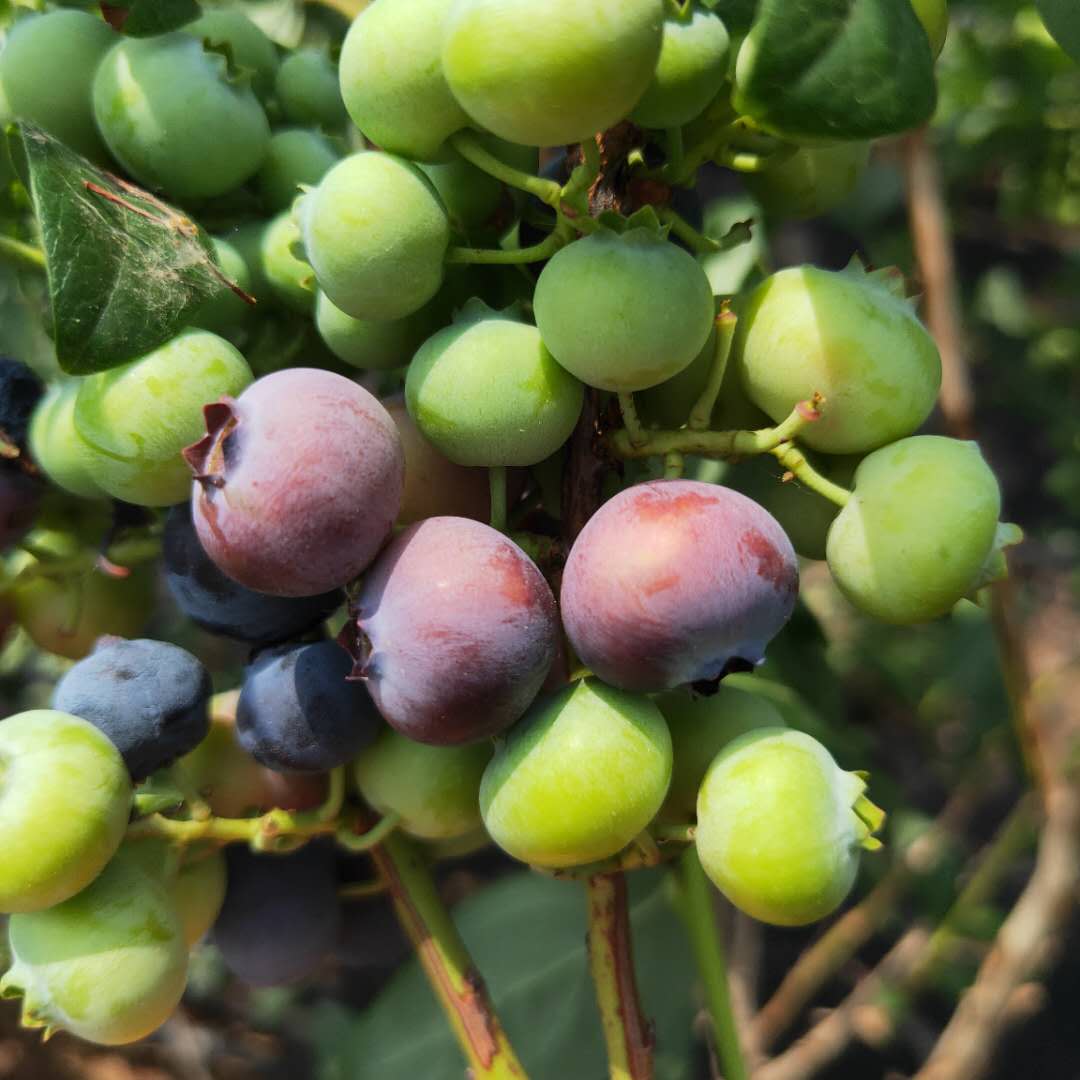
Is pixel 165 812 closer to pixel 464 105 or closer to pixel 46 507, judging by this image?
pixel 46 507

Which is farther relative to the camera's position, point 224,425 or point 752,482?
point 752,482

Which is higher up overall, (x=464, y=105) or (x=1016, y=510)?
(x=464, y=105)

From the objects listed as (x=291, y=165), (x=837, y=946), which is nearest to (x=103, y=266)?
(x=291, y=165)

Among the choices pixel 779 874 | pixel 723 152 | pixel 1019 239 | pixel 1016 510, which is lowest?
pixel 1016 510

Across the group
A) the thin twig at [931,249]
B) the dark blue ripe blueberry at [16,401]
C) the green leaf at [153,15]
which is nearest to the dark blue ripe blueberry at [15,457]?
the dark blue ripe blueberry at [16,401]

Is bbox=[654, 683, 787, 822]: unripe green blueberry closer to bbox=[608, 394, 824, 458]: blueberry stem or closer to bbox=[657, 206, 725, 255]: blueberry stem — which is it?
bbox=[608, 394, 824, 458]: blueberry stem

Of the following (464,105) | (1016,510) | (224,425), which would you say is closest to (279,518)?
(224,425)
